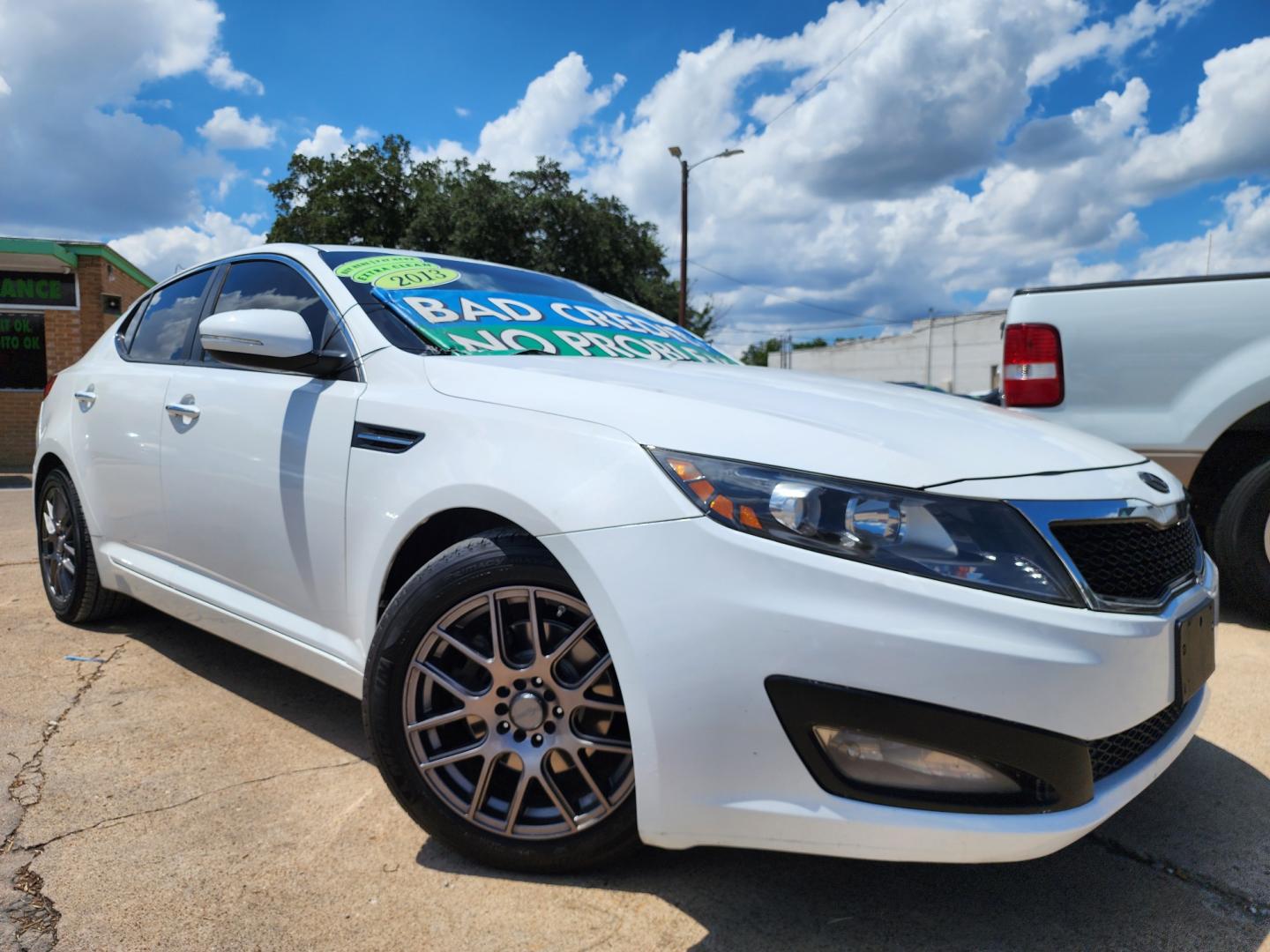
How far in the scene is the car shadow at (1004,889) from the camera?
5.72 feet

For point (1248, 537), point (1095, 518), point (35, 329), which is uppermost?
point (35, 329)

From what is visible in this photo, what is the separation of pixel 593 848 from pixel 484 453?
0.84 m

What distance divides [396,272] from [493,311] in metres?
0.34

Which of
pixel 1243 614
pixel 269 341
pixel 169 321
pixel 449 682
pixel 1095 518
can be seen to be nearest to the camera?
pixel 1095 518

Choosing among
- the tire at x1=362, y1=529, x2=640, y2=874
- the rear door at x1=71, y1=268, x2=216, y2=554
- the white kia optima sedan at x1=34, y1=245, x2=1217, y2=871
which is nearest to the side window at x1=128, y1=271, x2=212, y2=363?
the rear door at x1=71, y1=268, x2=216, y2=554

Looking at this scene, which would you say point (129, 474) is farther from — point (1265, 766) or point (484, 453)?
point (1265, 766)

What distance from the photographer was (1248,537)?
372 centimetres

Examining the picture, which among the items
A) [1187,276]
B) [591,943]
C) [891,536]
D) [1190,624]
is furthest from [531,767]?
[1187,276]

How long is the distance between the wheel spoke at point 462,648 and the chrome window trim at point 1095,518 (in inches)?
42.4

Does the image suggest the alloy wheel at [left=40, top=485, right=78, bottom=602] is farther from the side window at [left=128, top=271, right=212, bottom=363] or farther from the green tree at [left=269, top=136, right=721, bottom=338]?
the green tree at [left=269, top=136, right=721, bottom=338]

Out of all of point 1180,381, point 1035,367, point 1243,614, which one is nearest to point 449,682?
point 1035,367

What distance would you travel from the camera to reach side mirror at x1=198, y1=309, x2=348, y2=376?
2.33 metres

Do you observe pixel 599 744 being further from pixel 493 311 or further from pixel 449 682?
pixel 493 311

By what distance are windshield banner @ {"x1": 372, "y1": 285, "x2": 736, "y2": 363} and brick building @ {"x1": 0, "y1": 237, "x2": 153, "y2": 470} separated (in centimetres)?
A: 1344
